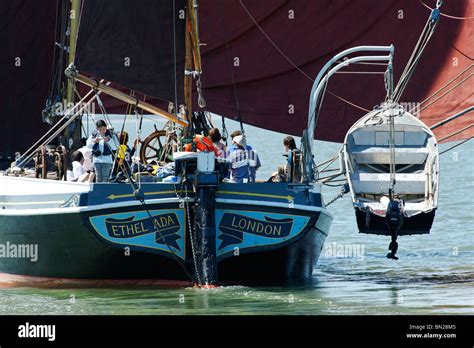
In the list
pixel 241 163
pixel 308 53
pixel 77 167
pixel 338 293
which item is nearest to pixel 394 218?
pixel 338 293

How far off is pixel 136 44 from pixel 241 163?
7.37 feet

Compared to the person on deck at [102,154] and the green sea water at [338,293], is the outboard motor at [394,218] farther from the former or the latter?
the person on deck at [102,154]

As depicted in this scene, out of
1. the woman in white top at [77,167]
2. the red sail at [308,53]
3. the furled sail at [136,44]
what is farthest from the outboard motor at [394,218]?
the woman in white top at [77,167]

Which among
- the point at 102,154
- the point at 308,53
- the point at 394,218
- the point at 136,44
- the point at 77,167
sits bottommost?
the point at 394,218

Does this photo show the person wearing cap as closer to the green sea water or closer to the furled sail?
the furled sail

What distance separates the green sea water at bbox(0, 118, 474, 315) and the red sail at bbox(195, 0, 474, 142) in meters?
2.50

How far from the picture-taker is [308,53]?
2762 cm

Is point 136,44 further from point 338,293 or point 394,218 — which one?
point 338,293

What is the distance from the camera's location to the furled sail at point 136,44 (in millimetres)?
23172

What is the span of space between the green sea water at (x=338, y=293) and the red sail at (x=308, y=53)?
2500mm

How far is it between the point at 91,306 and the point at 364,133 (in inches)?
216

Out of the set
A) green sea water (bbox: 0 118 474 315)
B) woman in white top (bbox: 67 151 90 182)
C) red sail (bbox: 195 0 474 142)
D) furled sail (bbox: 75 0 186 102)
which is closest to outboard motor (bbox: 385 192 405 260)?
green sea water (bbox: 0 118 474 315)

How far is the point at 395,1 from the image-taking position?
27.5 metres

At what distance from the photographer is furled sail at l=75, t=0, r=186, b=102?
2317cm
